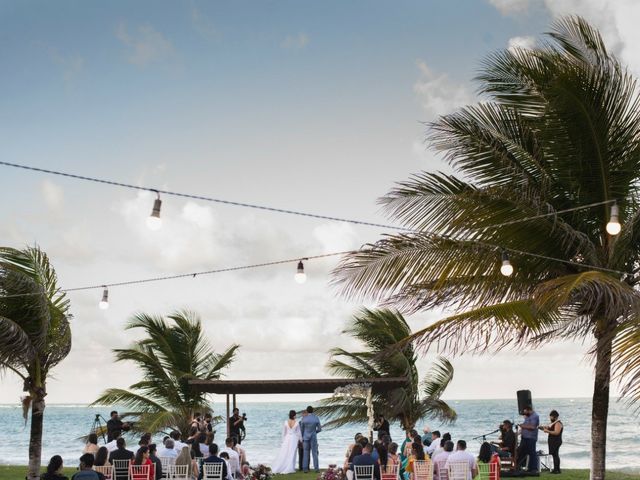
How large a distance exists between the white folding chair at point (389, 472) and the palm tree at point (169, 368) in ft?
32.9

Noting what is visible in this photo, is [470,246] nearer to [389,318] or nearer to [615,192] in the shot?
[615,192]

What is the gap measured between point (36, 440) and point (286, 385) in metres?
6.81

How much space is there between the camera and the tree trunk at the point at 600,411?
32.8ft

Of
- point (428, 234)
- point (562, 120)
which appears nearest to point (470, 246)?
point (428, 234)

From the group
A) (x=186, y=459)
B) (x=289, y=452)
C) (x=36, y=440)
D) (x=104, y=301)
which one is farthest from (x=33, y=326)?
(x=289, y=452)

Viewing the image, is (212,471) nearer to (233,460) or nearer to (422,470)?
(233,460)

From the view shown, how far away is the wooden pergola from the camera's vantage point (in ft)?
65.6

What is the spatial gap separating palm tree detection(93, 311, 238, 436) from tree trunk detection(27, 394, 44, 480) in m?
5.31

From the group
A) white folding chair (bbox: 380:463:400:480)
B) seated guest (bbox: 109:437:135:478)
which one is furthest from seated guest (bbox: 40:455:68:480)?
white folding chair (bbox: 380:463:400:480)

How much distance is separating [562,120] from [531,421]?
8.44 meters

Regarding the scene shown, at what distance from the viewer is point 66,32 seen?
22.9 m

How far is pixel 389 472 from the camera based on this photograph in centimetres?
1348

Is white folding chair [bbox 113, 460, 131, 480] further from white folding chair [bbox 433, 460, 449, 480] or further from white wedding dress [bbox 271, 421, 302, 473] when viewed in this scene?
white wedding dress [bbox 271, 421, 302, 473]

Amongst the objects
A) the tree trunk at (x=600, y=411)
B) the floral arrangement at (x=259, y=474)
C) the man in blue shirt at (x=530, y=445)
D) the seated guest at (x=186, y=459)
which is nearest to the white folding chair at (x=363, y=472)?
the seated guest at (x=186, y=459)
